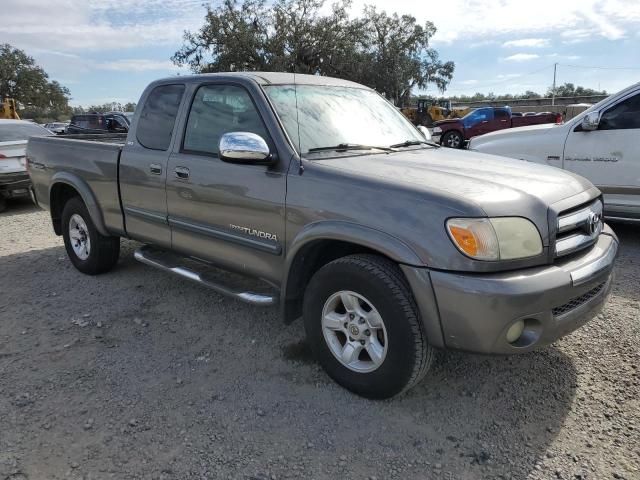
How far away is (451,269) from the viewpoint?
2529mm

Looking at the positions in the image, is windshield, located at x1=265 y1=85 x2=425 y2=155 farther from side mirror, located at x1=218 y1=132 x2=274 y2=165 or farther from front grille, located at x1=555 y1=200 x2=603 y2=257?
front grille, located at x1=555 y1=200 x2=603 y2=257

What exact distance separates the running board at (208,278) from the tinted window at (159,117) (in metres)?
0.93

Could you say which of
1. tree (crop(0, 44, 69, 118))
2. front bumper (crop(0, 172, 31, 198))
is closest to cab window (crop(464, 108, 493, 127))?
front bumper (crop(0, 172, 31, 198))

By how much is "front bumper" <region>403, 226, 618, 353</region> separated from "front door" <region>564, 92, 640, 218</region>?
365 centimetres

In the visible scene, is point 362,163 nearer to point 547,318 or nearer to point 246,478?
point 547,318

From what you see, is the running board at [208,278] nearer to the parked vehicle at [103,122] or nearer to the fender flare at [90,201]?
the fender flare at [90,201]

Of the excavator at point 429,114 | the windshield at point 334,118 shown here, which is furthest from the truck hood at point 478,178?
the excavator at point 429,114

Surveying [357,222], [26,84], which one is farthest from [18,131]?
[26,84]

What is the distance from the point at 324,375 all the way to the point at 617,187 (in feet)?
14.3

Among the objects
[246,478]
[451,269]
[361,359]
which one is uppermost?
[451,269]

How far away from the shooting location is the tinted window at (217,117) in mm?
3568

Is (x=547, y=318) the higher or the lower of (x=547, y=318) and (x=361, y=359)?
the higher

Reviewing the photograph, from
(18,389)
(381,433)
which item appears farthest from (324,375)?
(18,389)

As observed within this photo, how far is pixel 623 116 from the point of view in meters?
5.85
